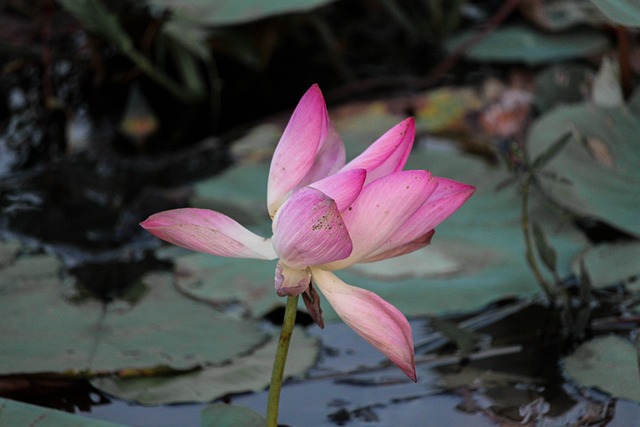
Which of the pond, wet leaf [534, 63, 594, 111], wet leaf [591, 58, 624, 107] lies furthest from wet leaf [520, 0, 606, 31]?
wet leaf [591, 58, 624, 107]

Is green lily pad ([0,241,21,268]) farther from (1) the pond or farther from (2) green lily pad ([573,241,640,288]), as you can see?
(2) green lily pad ([573,241,640,288])

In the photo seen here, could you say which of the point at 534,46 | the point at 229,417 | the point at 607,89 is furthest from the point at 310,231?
the point at 534,46

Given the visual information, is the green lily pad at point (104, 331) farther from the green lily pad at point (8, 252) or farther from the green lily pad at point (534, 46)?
the green lily pad at point (534, 46)

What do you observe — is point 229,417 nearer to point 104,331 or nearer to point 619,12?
point 104,331

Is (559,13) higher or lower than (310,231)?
lower

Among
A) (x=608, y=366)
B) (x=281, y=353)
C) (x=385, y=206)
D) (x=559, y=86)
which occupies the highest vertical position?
(x=385, y=206)

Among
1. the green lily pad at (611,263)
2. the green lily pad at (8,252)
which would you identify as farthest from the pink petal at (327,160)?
the green lily pad at (8,252)

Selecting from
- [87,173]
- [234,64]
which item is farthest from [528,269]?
[234,64]
